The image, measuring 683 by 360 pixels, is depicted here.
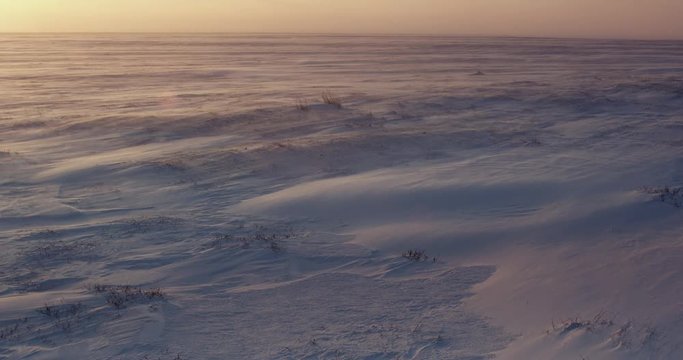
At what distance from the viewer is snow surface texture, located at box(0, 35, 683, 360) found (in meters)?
4.53

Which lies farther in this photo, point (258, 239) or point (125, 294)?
point (258, 239)

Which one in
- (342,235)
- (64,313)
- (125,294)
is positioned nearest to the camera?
(64,313)

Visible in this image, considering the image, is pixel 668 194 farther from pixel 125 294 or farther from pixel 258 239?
pixel 125 294

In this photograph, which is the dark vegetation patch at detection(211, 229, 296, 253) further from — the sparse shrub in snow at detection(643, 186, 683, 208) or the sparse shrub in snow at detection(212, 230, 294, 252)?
the sparse shrub in snow at detection(643, 186, 683, 208)

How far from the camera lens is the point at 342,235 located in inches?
267

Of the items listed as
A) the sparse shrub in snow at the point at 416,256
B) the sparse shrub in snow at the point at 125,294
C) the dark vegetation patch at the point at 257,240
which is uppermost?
the dark vegetation patch at the point at 257,240

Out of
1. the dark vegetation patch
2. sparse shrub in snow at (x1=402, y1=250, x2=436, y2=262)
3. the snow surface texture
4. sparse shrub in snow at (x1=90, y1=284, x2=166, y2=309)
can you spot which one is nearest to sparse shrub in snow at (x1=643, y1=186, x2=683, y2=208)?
the snow surface texture

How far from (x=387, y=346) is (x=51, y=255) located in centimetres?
367

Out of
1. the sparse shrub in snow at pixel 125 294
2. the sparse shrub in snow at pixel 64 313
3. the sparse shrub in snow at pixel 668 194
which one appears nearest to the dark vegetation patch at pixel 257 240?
the sparse shrub in snow at pixel 125 294

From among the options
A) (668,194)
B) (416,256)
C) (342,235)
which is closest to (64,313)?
(342,235)

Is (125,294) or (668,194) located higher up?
(668,194)

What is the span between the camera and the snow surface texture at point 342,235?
178 inches

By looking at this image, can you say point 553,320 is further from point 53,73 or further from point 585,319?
point 53,73

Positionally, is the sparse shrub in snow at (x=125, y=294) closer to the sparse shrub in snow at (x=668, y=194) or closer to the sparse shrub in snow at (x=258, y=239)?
the sparse shrub in snow at (x=258, y=239)
